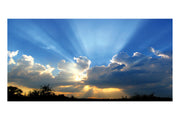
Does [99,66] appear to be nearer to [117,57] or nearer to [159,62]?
[117,57]

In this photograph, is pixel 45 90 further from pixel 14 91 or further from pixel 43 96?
pixel 14 91

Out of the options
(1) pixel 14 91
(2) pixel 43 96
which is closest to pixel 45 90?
(2) pixel 43 96

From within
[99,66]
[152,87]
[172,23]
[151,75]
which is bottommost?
[152,87]

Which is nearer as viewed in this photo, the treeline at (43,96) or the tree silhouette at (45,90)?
the treeline at (43,96)

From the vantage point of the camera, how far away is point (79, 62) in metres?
5.09

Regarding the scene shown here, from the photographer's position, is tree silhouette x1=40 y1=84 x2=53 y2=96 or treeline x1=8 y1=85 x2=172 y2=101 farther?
tree silhouette x1=40 y1=84 x2=53 y2=96

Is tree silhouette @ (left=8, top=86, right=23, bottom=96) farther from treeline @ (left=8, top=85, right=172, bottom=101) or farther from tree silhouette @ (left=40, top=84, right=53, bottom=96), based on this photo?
tree silhouette @ (left=40, top=84, right=53, bottom=96)

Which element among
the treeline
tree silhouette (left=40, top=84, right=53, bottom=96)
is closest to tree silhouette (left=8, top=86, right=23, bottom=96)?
the treeline

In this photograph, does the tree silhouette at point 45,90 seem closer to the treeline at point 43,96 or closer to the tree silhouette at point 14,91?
the treeline at point 43,96

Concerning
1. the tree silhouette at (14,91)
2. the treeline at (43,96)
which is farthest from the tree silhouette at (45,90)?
the tree silhouette at (14,91)

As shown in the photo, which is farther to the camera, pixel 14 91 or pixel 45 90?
pixel 45 90

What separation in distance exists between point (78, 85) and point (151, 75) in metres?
3.18

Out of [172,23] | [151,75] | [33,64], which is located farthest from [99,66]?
[172,23]

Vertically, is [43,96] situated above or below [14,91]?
below
